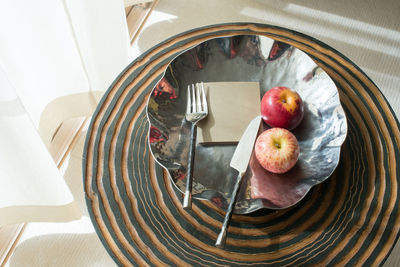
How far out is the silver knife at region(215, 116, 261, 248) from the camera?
591mm

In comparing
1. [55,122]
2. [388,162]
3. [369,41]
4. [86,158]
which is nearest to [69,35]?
[55,122]

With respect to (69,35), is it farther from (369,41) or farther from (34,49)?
(369,41)

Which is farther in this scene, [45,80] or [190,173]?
[45,80]

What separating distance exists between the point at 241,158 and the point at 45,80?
54 centimetres

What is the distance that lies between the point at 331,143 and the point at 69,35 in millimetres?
668

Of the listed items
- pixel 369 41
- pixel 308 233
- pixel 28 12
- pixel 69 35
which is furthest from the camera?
pixel 369 41

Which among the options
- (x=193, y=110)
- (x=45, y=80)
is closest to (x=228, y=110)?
(x=193, y=110)

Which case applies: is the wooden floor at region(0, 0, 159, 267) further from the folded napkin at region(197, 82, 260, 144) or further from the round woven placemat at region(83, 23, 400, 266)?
the folded napkin at region(197, 82, 260, 144)

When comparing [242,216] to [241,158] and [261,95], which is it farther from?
[261,95]

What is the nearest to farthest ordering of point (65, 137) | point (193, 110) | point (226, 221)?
point (226, 221) < point (193, 110) < point (65, 137)

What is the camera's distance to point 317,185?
68 centimetres

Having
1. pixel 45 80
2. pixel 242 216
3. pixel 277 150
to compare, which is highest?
pixel 45 80

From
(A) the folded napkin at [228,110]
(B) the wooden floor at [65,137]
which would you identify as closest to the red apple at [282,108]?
(A) the folded napkin at [228,110]

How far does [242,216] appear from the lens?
0.65 meters
